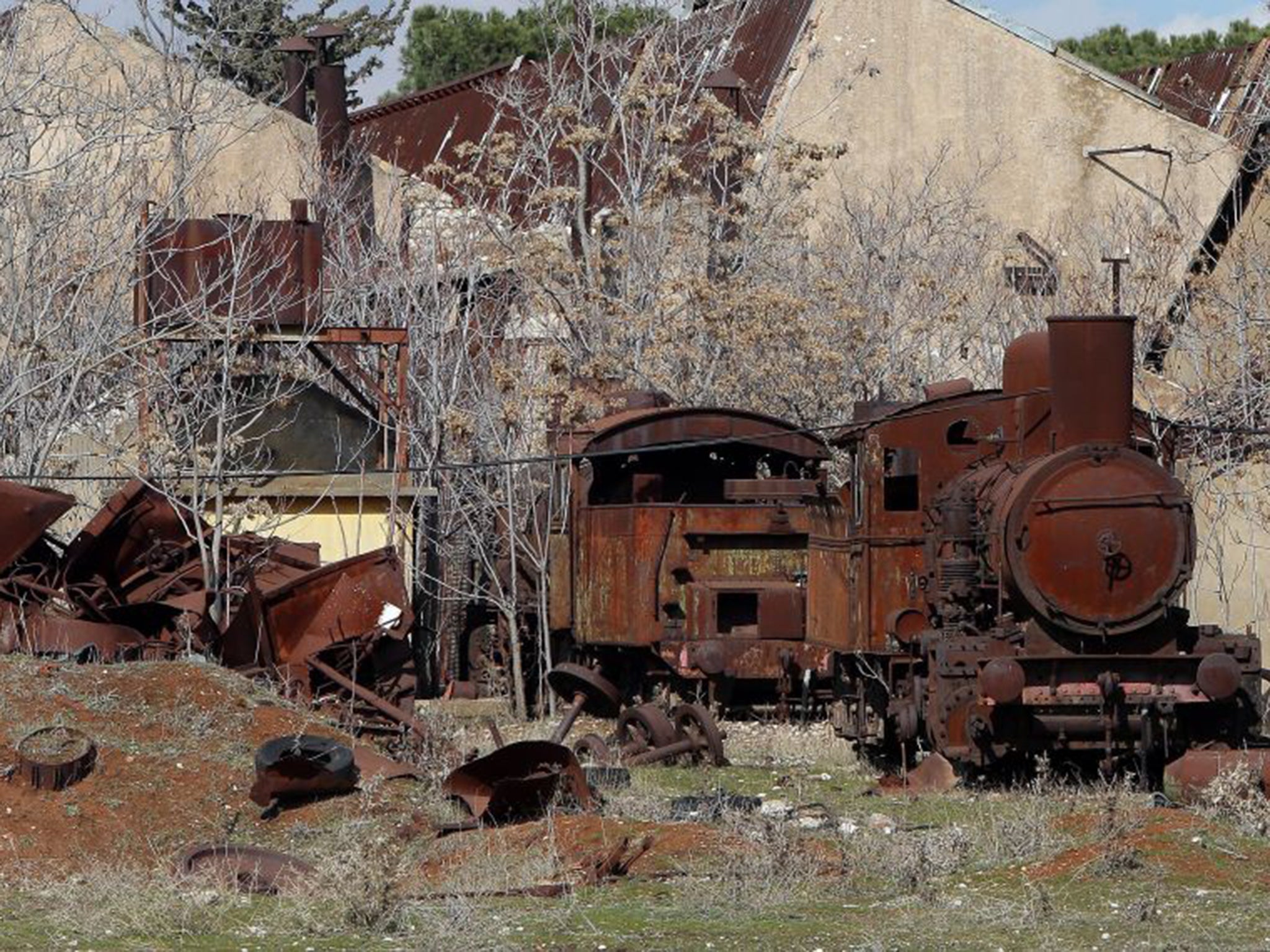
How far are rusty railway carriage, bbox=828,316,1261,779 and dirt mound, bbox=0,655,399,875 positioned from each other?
432cm

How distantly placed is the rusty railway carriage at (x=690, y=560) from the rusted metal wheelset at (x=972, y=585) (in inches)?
1.0

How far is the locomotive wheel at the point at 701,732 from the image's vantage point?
58.1 feet

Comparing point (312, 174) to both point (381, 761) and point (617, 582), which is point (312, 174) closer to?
point (617, 582)

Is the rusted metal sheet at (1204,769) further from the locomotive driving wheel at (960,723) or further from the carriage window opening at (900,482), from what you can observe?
the carriage window opening at (900,482)

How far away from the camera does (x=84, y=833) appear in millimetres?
13211

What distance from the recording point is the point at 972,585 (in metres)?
16.3

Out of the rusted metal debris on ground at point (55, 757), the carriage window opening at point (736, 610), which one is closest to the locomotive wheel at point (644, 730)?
the carriage window opening at point (736, 610)

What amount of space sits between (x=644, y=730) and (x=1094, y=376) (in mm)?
4764

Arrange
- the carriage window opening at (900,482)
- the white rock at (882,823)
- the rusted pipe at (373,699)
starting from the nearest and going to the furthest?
the white rock at (882,823) < the carriage window opening at (900,482) < the rusted pipe at (373,699)

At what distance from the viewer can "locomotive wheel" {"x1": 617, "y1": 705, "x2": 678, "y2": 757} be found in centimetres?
1814

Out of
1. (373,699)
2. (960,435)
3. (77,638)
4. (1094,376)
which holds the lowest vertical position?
(373,699)

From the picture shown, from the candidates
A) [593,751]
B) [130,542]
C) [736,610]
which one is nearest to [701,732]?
[593,751]

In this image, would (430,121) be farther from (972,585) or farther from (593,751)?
(972,585)

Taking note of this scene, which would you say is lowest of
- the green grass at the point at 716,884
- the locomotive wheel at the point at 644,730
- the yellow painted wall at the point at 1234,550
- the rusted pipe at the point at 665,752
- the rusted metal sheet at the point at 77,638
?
the green grass at the point at 716,884
